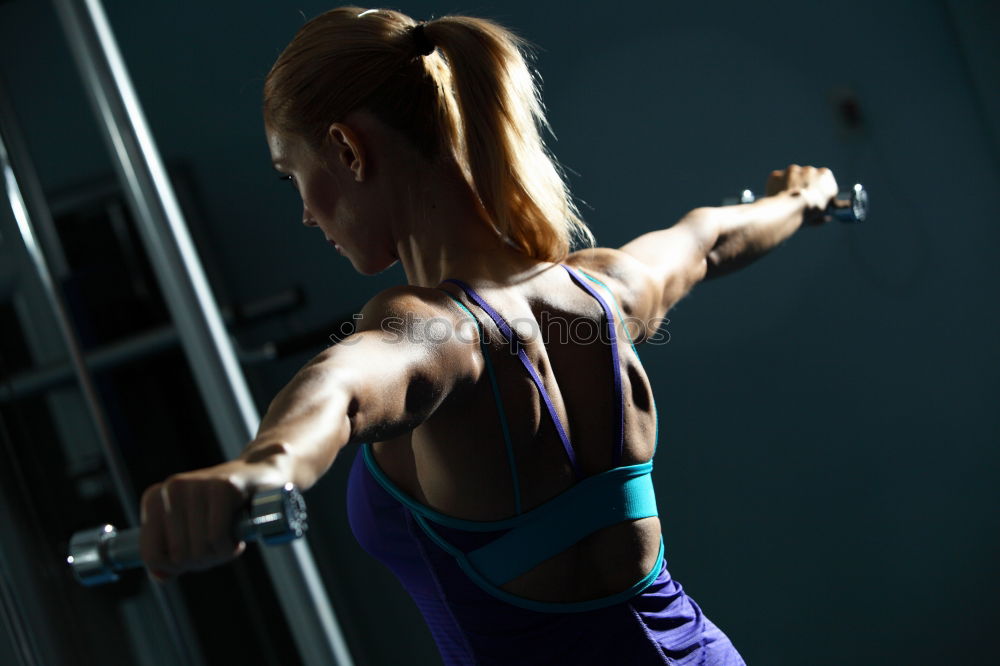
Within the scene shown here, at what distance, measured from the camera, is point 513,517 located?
0.81m

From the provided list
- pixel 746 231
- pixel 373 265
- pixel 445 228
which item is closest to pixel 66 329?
pixel 373 265

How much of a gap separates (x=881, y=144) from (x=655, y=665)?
1.62 metres

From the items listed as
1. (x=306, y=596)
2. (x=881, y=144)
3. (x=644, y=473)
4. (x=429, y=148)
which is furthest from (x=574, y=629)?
(x=881, y=144)

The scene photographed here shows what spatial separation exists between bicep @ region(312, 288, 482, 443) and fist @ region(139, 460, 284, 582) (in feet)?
0.42

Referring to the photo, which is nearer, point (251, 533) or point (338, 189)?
point (251, 533)

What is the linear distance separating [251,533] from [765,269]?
75.4 inches

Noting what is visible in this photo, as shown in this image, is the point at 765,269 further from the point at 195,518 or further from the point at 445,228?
the point at 195,518

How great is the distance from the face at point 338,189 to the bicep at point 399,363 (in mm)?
216

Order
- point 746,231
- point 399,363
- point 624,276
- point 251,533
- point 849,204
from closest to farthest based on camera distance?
point 251,533 < point 399,363 < point 624,276 < point 746,231 < point 849,204

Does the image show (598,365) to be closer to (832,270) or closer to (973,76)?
(832,270)

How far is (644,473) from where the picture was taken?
2.99 ft

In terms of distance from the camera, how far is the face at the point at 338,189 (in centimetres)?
89

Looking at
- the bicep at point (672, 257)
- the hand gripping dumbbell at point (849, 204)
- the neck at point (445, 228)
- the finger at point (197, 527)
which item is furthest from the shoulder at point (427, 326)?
the hand gripping dumbbell at point (849, 204)

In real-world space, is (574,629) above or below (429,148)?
below
